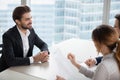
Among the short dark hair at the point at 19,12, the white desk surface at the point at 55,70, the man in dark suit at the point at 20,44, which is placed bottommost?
the white desk surface at the point at 55,70

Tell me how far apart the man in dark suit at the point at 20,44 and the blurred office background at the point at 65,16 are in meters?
1.29

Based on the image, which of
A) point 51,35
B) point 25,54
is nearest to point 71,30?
point 51,35

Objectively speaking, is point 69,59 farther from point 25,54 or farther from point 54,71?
point 25,54

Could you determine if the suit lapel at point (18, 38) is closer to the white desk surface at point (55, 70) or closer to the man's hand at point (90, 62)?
the white desk surface at point (55, 70)

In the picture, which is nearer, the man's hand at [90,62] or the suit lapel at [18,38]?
the man's hand at [90,62]

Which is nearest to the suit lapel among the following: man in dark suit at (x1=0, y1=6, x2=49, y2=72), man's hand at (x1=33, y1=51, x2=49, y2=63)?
man in dark suit at (x1=0, y1=6, x2=49, y2=72)

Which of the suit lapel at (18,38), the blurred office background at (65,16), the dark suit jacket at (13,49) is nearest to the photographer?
the dark suit jacket at (13,49)

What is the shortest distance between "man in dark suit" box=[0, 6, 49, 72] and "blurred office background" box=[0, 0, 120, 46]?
4.24ft

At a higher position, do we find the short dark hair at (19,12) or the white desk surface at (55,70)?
the short dark hair at (19,12)

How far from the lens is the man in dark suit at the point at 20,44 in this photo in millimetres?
2141

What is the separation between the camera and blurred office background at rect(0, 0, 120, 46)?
12.1ft

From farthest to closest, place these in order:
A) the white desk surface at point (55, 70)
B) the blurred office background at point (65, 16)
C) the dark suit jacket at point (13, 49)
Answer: the blurred office background at point (65, 16), the dark suit jacket at point (13, 49), the white desk surface at point (55, 70)

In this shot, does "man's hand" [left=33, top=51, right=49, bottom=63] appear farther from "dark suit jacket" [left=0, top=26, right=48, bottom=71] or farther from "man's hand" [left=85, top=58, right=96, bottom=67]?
"man's hand" [left=85, top=58, right=96, bottom=67]

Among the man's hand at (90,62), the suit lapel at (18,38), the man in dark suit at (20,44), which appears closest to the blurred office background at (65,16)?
the man in dark suit at (20,44)
